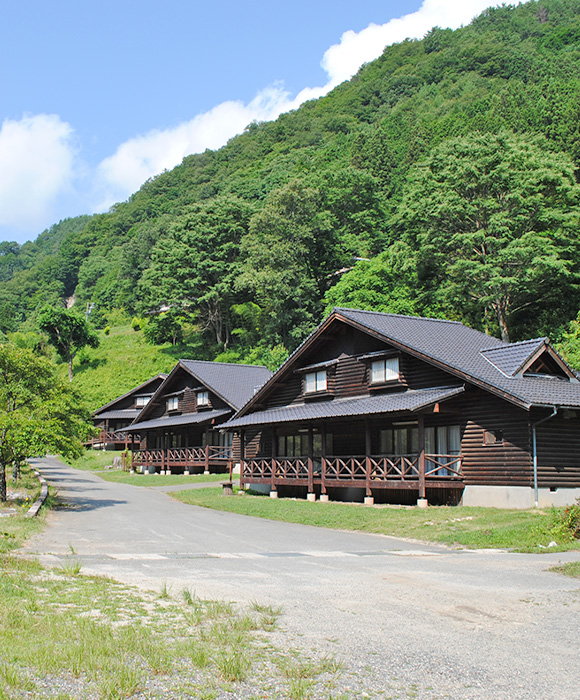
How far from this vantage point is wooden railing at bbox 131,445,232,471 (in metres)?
42.3

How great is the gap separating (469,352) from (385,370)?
3.25 metres

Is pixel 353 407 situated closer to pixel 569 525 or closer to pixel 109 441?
pixel 569 525

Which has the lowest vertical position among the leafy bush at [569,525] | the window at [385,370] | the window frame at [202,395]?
the leafy bush at [569,525]

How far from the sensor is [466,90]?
96.2 metres

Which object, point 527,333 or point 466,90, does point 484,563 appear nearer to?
point 527,333

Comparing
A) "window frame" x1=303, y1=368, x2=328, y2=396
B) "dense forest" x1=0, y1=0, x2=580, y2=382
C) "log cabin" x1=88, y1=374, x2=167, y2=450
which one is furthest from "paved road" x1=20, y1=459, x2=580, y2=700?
"log cabin" x1=88, y1=374, x2=167, y2=450

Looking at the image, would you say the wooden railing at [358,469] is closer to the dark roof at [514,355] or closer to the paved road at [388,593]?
the dark roof at [514,355]

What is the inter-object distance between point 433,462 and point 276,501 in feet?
24.5

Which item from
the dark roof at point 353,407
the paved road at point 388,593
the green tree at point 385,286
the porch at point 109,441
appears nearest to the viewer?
the paved road at point 388,593

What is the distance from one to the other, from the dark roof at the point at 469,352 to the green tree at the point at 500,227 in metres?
13.4

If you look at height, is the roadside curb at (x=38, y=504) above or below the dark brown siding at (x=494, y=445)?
below

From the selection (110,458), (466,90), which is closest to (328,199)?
(110,458)


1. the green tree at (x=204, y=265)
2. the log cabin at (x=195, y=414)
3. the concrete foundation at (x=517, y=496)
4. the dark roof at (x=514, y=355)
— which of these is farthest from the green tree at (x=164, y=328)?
the concrete foundation at (x=517, y=496)

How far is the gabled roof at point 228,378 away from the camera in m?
41.6
